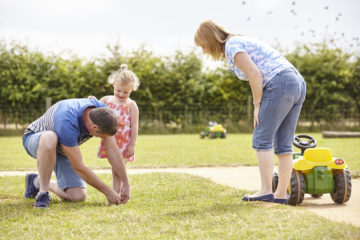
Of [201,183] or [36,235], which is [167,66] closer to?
[201,183]

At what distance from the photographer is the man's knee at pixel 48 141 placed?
3.46 metres

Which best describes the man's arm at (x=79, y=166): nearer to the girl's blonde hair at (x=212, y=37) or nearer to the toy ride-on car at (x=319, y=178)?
the girl's blonde hair at (x=212, y=37)

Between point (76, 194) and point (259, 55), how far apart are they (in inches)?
78.3

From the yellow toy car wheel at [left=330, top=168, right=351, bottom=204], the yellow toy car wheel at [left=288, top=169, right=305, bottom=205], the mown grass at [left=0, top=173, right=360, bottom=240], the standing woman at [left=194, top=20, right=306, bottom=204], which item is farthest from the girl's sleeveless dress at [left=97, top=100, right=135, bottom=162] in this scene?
the yellow toy car wheel at [left=330, top=168, right=351, bottom=204]

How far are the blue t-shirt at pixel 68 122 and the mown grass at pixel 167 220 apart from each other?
567 mm

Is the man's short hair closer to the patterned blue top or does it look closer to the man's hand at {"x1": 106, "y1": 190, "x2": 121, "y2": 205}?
the man's hand at {"x1": 106, "y1": 190, "x2": 121, "y2": 205}

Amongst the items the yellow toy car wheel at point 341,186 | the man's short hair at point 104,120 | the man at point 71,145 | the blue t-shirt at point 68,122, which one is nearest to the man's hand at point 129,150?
the man at point 71,145

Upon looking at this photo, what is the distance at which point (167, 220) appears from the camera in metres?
3.01

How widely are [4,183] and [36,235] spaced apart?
2444mm

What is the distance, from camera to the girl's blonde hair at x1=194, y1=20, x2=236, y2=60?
12.0 ft

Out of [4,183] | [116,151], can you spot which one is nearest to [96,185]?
[116,151]

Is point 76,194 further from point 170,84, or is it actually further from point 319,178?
point 170,84

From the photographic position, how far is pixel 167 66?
18188 mm

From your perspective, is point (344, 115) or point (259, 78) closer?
point (259, 78)
